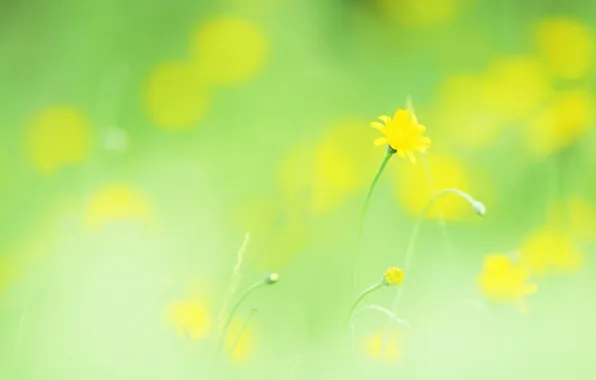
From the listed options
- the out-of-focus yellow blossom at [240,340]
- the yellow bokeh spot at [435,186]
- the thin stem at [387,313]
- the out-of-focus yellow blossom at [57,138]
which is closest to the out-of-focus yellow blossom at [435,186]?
the yellow bokeh spot at [435,186]

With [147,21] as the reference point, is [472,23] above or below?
above

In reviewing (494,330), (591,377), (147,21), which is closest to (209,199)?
(147,21)

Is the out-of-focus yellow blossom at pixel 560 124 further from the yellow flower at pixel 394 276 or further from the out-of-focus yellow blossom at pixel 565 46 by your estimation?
the yellow flower at pixel 394 276

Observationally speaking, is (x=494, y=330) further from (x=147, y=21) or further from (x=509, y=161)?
(x=147, y=21)

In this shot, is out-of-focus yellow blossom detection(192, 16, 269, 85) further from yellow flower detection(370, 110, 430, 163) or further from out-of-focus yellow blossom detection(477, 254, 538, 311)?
out-of-focus yellow blossom detection(477, 254, 538, 311)

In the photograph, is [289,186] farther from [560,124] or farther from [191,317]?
[560,124]

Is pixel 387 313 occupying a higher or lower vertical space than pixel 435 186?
Result: lower

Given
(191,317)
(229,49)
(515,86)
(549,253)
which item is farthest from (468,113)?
(191,317)
